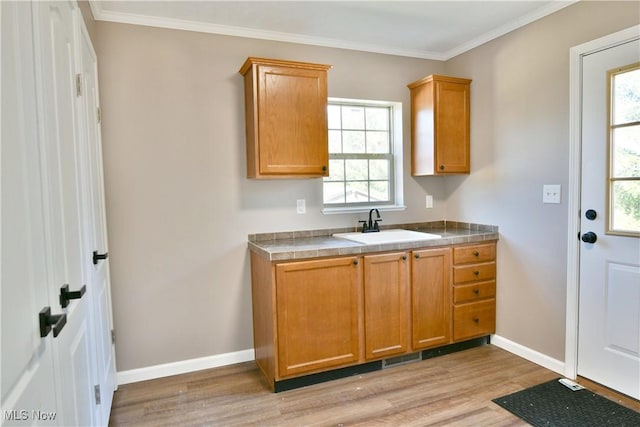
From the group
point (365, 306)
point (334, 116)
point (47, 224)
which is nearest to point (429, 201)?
point (334, 116)

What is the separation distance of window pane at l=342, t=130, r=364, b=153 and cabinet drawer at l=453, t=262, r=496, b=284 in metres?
1.29

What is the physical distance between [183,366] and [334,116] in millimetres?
2305

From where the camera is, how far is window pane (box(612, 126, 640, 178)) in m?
2.26

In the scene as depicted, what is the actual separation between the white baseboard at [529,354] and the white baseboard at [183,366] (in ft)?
6.57

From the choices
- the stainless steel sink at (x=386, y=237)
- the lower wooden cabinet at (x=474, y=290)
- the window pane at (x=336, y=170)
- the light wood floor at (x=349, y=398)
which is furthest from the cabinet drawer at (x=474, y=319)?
the window pane at (x=336, y=170)

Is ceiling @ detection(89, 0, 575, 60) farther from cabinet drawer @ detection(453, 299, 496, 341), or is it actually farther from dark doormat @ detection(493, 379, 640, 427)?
dark doormat @ detection(493, 379, 640, 427)

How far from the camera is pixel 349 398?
8.14 ft

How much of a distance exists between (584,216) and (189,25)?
298cm

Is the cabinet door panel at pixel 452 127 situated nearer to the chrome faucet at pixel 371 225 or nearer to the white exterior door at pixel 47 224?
the chrome faucet at pixel 371 225

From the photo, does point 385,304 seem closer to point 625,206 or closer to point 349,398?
point 349,398

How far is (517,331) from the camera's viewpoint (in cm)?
305

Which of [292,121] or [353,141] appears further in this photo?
[353,141]

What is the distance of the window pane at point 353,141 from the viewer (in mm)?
3400

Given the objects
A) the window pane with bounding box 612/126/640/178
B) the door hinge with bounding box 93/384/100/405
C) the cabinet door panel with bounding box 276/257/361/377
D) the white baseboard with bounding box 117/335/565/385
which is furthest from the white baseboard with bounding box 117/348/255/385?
the window pane with bounding box 612/126/640/178
